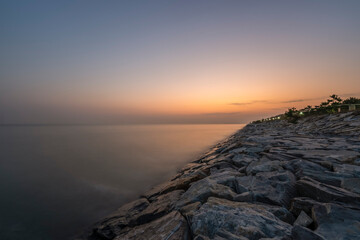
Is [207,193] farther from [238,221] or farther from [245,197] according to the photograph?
[238,221]

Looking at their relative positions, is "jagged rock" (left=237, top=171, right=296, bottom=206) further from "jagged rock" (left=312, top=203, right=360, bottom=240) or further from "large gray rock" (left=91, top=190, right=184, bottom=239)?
"large gray rock" (left=91, top=190, right=184, bottom=239)

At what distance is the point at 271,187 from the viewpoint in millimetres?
2855

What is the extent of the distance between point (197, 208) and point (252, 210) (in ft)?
2.50

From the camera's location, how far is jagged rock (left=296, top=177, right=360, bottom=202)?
226cm

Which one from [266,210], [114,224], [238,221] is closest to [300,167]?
[266,210]

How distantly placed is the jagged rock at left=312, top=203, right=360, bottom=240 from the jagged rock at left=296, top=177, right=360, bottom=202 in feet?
1.00

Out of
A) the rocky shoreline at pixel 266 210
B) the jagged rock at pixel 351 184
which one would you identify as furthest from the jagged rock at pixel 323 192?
the jagged rock at pixel 351 184

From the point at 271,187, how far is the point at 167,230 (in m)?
1.83

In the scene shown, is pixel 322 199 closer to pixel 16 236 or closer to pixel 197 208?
pixel 197 208

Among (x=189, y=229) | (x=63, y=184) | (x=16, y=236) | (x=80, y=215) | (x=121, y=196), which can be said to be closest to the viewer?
(x=189, y=229)

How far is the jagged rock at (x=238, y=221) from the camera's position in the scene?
72.6 inches

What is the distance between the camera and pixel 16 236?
366cm

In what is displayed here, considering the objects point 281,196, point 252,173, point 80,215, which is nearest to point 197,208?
point 281,196

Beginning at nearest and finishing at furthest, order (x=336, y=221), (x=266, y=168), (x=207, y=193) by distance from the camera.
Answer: (x=336, y=221) < (x=207, y=193) < (x=266, y=168)
